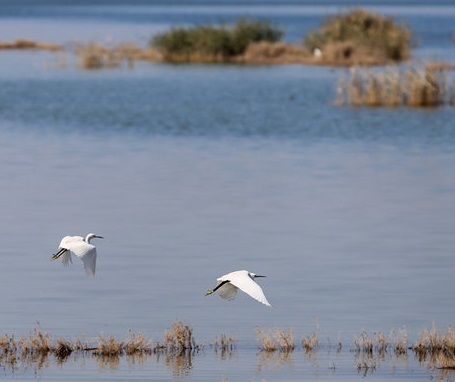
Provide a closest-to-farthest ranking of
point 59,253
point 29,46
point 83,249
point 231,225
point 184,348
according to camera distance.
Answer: point 184,348, point 83,249, point 59,253, point 231,225, point 29,46

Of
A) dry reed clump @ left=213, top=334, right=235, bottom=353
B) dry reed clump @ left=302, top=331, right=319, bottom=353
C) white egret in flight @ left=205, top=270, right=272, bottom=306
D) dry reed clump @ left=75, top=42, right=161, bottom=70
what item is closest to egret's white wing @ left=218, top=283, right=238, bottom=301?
white egret in flight @ left=205, top=270, right=272, bottom=306

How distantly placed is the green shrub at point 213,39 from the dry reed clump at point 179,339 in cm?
4488

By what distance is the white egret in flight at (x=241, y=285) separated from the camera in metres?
10.7

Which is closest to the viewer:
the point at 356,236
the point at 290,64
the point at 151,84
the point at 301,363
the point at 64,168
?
the point at 301,363

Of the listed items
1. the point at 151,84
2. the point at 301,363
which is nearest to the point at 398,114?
the point at 151,84

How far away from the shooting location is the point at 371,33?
52875 millimetres

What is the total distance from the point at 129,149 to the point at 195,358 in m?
17.7

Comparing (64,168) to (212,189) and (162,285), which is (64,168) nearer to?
(212,189)

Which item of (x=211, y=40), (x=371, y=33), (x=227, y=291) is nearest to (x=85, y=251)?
(x=227, y=291)

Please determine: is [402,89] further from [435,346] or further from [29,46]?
[29,46]

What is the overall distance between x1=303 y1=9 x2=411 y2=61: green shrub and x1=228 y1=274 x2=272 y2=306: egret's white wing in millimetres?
42146

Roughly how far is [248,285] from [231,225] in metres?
7.40

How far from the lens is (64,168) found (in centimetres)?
2488

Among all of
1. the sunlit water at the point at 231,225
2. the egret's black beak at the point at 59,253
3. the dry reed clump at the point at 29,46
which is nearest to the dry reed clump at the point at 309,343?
the sunlit water at the point at 231,225
